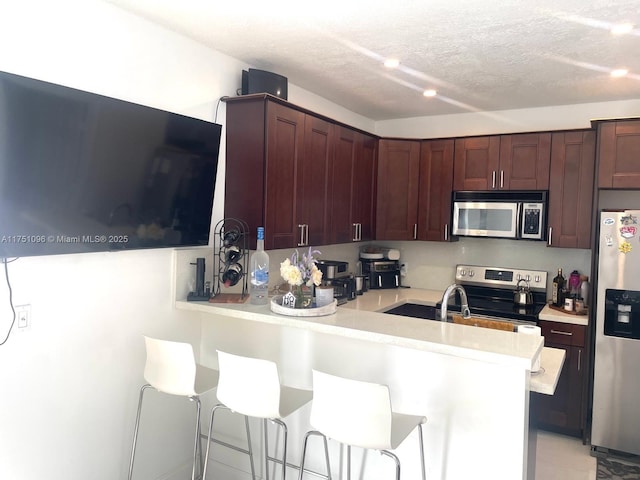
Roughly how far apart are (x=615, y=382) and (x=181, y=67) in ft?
11.3

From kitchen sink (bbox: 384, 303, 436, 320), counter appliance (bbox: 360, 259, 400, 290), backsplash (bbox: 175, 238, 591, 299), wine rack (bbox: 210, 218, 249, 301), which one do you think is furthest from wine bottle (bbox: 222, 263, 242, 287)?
counter appliance (bbox: 360, 259, 400, 290)

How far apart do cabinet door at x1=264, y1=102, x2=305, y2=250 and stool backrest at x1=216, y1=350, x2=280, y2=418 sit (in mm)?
993

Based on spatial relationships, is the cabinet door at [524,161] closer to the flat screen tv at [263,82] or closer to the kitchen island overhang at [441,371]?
the kitchen island overhang at [441,371]

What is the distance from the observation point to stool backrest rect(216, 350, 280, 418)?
6.54ft

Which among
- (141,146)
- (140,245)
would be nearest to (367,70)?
(141,146)

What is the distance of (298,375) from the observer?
2.61 meters

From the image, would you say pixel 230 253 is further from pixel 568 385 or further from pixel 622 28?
pixel 568 385

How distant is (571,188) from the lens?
148 inches

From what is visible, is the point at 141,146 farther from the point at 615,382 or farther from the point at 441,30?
the point at 615,382

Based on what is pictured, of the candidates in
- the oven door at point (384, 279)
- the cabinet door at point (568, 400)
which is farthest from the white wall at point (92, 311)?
the cabinet door at point (568, 400)

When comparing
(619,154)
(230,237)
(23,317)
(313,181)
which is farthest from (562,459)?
(23,317)

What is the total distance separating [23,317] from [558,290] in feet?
12.0

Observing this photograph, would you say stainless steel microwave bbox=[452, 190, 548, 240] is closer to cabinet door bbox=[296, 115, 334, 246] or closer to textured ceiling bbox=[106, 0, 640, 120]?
textured ceiling bbox=[106, 0, 640, 120]

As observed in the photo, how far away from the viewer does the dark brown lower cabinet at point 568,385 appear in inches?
138
